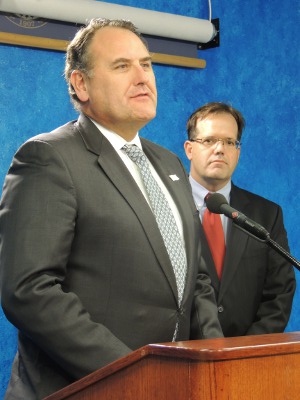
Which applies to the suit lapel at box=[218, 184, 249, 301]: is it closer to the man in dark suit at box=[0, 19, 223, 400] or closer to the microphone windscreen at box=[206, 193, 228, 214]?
the man in dark suit at box=[0, 19, 223, 400]

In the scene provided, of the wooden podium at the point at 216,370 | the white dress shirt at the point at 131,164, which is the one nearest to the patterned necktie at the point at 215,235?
the white dress shirt at the point at 131,164

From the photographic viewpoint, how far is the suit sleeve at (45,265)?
1.96m

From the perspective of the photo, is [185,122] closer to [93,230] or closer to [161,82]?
[161,82]

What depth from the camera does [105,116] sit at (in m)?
2.42

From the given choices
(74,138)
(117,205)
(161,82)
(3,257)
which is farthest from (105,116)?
(161,82)

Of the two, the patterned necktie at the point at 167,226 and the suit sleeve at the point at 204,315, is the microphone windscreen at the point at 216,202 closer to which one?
the patterned necktie at the point at 167,226

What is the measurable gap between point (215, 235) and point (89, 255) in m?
1.44

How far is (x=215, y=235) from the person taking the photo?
3492 mm

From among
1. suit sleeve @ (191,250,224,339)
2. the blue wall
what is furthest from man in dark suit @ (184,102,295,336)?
suit sleeve @ (191,250,224,339)

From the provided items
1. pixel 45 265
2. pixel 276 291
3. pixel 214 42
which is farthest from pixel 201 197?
pixel 45 265

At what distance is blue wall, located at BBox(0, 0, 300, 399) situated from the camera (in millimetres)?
3680

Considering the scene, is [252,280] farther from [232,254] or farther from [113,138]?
[113,138]

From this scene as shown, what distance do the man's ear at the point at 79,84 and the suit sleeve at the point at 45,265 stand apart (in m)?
0.37

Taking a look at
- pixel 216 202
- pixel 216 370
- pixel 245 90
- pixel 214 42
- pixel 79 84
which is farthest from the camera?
pixel 245 90
